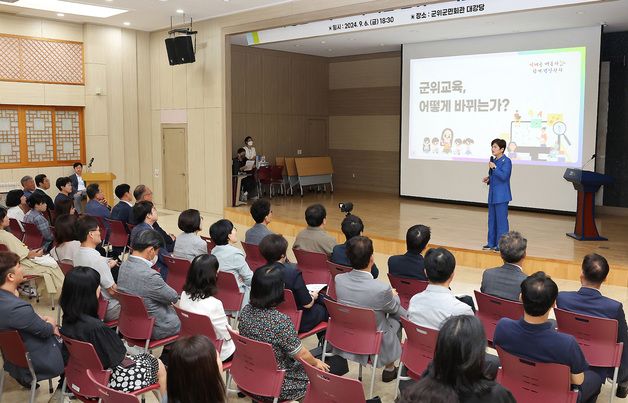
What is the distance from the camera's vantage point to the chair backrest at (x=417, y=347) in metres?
3.28

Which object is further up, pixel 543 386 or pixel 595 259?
pixel 595 259

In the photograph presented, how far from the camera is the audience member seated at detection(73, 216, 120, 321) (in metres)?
4.32

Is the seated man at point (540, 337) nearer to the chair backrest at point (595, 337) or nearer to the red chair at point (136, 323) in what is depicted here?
the chair backrest at point (595, 337)

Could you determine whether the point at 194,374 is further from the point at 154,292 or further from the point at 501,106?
the point at 501,106

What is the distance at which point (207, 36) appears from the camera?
12.2m

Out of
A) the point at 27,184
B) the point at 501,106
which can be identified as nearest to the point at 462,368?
the point at 27,184

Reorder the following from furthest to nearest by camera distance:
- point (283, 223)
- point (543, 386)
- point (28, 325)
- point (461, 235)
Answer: point (283, 223) < point (461, 235) < point (28, 325) < point (543, 386)

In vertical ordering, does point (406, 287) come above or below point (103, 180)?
below

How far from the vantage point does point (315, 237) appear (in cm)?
568

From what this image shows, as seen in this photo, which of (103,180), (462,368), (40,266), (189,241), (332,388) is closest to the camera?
(462,368)

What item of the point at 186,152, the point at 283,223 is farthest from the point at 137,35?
the point at 283,223

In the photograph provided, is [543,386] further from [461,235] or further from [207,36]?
[207,36]

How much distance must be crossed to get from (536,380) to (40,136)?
11760 millimetres

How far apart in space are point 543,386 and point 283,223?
8.09 metres
